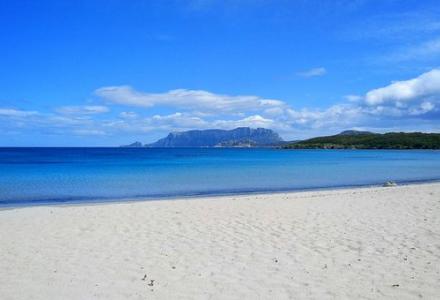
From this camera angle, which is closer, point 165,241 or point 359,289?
point 359,289

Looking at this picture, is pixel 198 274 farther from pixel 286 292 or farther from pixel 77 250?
pixel 77 250

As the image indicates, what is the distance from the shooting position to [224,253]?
914 cm

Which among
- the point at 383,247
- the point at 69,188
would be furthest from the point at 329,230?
the point at 69,188

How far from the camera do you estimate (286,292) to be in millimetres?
6699

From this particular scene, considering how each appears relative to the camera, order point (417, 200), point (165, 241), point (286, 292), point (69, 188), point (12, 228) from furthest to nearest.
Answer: point (69, 188)
point (417, 200)
point (12, 228)
point (165, 241)
point (286, 292)

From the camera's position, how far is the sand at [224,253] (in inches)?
271

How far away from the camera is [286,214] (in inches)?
559

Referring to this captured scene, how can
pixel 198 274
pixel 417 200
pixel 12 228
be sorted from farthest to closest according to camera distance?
pixel 417 200 → pixel 12 228 → pixel 198 274

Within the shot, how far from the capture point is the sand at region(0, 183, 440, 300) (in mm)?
6875

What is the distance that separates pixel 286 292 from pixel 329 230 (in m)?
5.11

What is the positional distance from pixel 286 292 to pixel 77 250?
5.31 meters

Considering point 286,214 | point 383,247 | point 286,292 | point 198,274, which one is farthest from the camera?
point 286,214

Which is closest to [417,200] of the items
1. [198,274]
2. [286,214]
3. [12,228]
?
[286,214]

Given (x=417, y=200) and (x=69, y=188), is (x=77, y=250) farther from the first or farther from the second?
(x=69, y=188)
